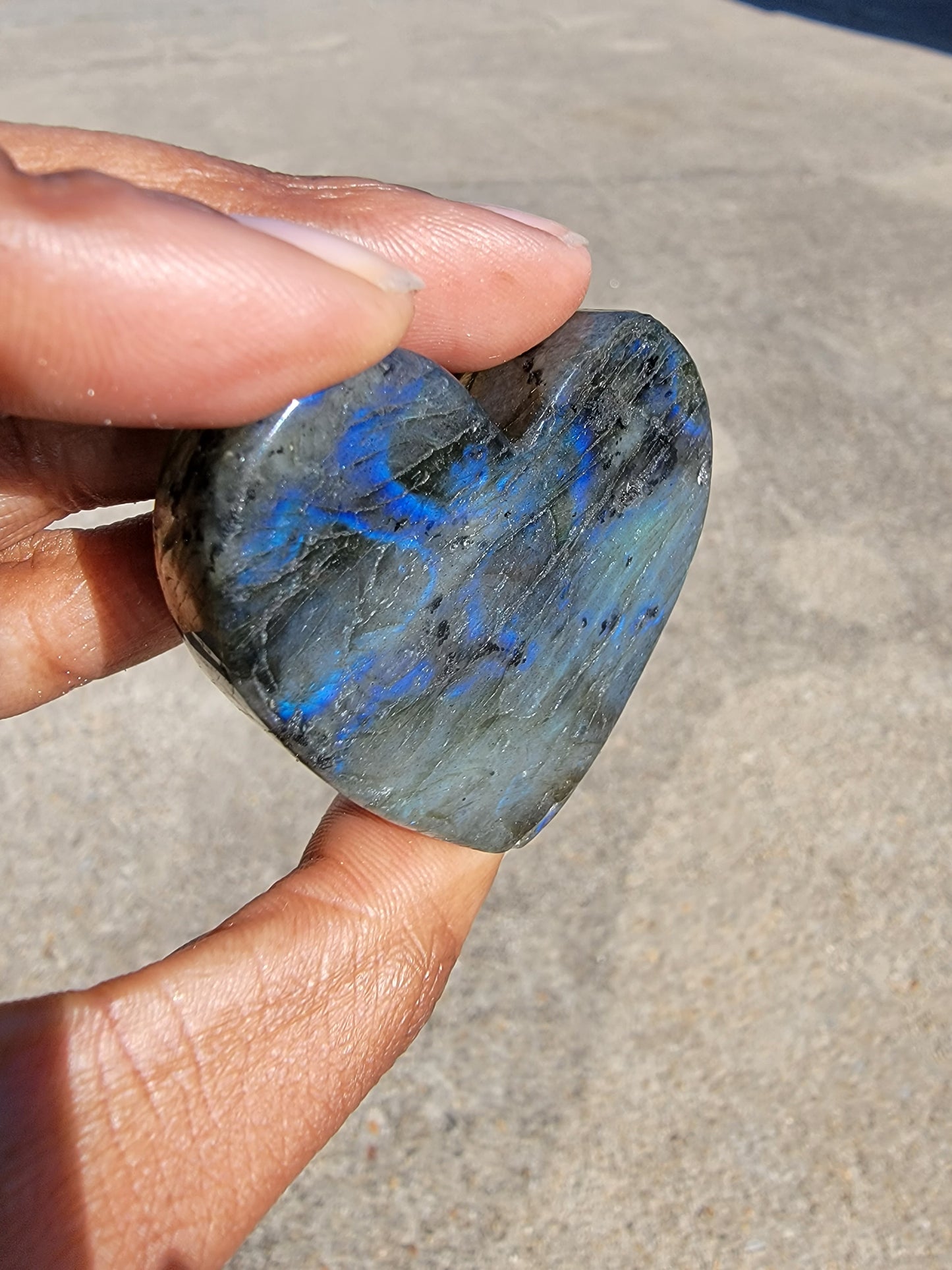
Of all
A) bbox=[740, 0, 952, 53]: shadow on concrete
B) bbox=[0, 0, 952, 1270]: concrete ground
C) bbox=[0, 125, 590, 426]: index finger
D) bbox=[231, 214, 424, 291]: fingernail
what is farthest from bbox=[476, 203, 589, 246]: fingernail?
bbox=[740, 0, 952, 53]: shadow on concrete

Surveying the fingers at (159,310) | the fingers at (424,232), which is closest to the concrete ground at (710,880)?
the fingers at (424,232)

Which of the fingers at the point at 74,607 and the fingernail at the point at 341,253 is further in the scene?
the fingers at the point at 74,607

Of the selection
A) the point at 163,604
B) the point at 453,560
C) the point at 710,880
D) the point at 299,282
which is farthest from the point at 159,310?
the point at 710,880

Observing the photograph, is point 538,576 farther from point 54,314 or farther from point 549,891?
point 549,891

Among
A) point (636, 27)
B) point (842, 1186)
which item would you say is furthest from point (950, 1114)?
point (636, 27)

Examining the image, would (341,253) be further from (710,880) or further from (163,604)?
(710,880)

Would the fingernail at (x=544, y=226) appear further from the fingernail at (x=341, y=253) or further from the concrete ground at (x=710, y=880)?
the concrete ground at (x=710, y=880)
